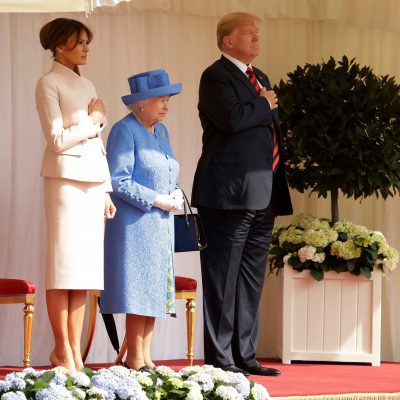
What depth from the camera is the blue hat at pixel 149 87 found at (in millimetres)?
4891

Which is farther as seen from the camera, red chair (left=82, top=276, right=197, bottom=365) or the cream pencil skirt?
red chair (left=82, top=276, right=197, bottom=365)

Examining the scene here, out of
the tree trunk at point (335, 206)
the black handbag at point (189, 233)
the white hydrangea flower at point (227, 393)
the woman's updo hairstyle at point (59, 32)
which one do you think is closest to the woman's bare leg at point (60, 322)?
the black handbag at point (189, 233)

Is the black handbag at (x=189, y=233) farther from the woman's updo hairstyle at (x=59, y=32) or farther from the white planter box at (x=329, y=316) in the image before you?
the white planter box at (x=329, y=316)

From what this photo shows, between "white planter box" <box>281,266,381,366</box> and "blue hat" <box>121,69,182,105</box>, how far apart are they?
1645 millimetres

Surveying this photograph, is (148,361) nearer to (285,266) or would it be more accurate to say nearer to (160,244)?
(160,244)

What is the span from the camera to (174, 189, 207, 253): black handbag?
4996 mm

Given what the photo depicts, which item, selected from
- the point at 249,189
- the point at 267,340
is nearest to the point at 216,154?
the point at 249,189

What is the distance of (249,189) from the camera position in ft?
16.5

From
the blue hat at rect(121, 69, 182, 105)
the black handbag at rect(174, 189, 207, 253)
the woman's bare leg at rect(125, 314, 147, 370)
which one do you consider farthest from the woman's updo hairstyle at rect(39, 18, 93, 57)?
the woman's bare leg at rect(125, 314, 147, 370)

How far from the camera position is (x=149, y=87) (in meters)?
4.93

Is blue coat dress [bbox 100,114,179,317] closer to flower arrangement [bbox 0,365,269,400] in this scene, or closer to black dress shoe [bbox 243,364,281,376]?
black dress shoe [bbox 243,364,281,376]

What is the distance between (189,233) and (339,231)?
1.47 meters

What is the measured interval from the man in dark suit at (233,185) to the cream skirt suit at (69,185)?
2.13ft

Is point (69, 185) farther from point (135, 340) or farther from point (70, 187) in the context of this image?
point (135, 340)
